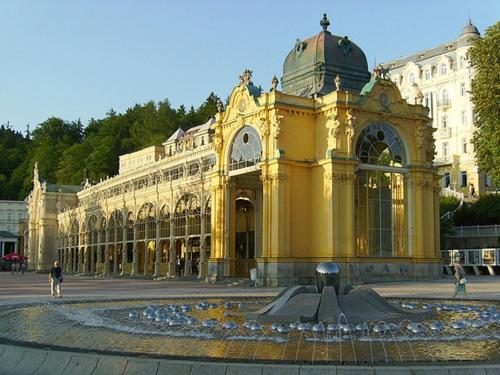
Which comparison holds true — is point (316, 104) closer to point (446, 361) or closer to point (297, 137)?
point (297, 137)

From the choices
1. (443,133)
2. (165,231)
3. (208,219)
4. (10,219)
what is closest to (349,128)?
(208,219)

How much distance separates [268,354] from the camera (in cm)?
1166

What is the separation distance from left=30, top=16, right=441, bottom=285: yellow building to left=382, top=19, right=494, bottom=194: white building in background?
4267cm

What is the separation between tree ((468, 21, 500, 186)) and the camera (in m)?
53.8

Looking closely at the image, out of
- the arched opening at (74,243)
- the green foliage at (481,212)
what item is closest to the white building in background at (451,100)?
the green foliage at (481,212)

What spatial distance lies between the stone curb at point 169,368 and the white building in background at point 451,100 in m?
79.6

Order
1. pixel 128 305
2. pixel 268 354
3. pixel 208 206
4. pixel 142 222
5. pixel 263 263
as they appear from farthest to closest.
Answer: pixel 142 222 → pixel 208 206 → pixel 263 263 → pixel 128 305 → pixel 268 354

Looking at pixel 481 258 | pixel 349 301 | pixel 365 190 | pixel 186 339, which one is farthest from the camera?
pixel 481 258

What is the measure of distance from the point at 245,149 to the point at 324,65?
26.9 feet

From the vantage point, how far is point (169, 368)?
9.68 m

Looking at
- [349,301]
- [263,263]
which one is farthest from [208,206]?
[349,301]

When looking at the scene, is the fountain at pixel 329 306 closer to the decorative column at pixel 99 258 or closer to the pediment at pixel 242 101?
the pediment at pixel 242 101

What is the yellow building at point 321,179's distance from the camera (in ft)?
136

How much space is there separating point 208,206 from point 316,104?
1383cm
